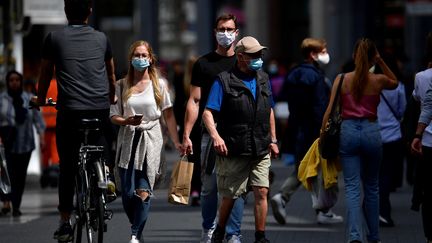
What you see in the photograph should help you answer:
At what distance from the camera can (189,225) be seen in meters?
14.7

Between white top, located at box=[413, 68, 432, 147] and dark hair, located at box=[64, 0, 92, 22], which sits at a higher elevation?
dark hair, located at box=[64, 0, 92, 22]

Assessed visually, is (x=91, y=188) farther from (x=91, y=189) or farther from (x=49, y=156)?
(x=49, y=156)

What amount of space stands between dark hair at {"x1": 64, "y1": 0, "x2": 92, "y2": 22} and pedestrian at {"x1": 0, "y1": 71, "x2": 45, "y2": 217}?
16.7ft

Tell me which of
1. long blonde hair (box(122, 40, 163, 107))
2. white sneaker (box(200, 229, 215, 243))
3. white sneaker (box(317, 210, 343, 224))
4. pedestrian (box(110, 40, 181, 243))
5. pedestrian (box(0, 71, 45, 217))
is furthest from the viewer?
pedestrian (box(0, 71, 45, 217))

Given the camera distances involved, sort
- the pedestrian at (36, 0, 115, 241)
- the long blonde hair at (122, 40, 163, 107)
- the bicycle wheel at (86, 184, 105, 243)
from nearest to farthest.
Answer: the bicycle wheel at (86, 184, 105, 243), the pedestrian at (36, 0, 115, 241), the long blonde hair at (122, 40, 163, 107)

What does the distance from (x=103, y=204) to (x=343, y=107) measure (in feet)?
7.69

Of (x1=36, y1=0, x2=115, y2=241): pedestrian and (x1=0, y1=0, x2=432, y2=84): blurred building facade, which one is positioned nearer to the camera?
(x1=36, y1=0, x2=115, y2=241): pedestrian

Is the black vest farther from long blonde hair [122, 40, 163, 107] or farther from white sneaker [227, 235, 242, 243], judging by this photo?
white sneaker [227, 235, 242, 243]

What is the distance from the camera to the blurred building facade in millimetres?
22344

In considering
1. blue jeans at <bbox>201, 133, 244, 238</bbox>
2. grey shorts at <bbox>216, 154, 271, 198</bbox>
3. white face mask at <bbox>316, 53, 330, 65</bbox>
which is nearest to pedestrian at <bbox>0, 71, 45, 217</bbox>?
white face mask at <bbox>316, 53, 330, 65</bbox>

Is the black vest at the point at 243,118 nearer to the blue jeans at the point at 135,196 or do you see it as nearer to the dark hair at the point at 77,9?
the blue jeans at the point at 135,196

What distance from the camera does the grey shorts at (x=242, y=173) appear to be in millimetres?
12016

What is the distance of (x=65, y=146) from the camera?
1152cm

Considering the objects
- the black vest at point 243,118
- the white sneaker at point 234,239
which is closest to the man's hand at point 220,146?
the black vest at point 243,118
